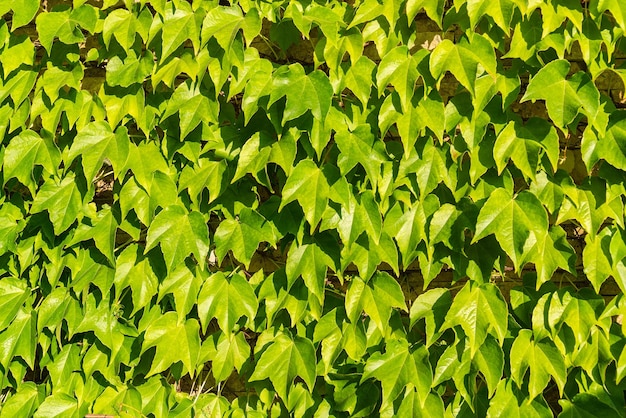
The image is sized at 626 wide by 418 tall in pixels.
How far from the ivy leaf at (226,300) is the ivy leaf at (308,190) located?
13.7 inches

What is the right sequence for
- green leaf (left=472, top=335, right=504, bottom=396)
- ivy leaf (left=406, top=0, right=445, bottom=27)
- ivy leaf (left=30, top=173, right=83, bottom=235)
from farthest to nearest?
1. ivy leaf (left=30, top=173, right=83, bottom=235)
2. green leaf (left=472, top=335, right=504, bottom=396)
3. ivy leaf (left=406, top=0, right=445, bottom=27)

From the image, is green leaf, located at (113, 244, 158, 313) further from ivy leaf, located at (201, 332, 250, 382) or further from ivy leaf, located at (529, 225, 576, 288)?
ivy leaf, located at (529, 225, 576, 288)

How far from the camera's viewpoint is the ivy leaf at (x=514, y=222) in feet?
5.91

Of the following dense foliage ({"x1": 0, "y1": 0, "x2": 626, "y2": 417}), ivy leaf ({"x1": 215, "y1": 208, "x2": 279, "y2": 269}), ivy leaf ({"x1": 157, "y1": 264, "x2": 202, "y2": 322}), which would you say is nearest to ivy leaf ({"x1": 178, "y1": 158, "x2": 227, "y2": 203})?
dense foliage ({"x1": 0, "y1": 0, "x2": 626, "y2": 417})

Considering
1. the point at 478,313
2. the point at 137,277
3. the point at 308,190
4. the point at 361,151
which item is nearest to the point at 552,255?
the point at 478,313

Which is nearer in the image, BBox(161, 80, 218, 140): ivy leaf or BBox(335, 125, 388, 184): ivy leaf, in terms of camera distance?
BBox(335, 125, 388, 184): ivy leaf

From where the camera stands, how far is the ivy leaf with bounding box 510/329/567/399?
1886 mm

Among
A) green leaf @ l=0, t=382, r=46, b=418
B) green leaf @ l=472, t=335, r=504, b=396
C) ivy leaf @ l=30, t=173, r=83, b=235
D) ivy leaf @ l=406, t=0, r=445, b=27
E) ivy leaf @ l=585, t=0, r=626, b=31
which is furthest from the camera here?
green leaf @ l=0, t=382, r=46, b=418

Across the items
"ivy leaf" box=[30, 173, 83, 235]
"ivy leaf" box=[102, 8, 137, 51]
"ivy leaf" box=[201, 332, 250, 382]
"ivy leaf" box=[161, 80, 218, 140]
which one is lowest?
"ivy leaf" box=[201, 332, 250, 382]

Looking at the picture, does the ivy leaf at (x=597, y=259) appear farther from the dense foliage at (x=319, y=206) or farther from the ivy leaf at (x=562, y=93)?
the ivy leaf at (x=562, y=93)

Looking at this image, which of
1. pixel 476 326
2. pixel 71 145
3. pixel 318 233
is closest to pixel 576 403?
pixel 476 326

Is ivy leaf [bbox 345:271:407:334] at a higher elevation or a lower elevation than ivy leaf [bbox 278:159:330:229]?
lower

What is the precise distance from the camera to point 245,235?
1.93m

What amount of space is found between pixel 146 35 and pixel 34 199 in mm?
666
